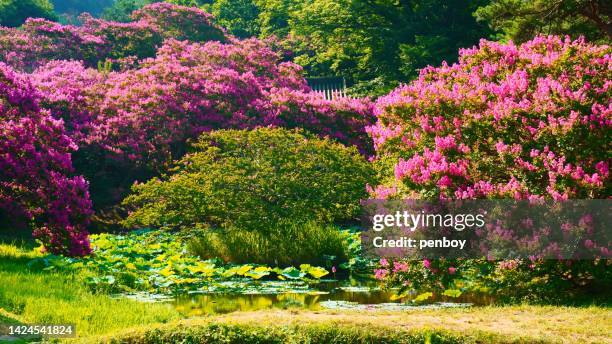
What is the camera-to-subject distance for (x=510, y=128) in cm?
1079

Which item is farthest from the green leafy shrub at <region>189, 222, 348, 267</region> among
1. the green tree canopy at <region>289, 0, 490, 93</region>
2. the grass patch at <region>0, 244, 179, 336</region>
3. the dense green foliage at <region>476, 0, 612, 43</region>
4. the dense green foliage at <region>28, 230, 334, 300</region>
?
the green tree canopy at <region>289, 0, 490, 93</region>

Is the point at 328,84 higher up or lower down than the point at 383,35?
lower down

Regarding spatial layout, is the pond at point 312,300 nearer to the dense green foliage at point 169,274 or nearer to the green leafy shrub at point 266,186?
the dense green foliage at point 169,274

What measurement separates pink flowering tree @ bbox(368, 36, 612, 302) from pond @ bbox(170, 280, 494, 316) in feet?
1.31

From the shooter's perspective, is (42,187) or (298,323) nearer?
(298,323)

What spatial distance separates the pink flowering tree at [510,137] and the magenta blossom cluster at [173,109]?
30.8 feet

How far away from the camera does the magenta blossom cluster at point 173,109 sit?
20188 mm

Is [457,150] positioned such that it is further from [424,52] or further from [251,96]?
[424,52]

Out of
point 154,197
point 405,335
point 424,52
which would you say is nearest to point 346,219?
point 154,197

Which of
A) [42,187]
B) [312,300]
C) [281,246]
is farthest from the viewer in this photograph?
[281,246]

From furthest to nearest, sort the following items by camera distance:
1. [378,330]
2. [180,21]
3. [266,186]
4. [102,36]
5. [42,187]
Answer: [180,21] < [102,36] < [266,186] < [42,187] < [378,330]

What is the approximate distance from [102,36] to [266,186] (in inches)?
834

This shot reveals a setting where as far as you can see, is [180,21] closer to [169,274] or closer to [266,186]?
[266,186]

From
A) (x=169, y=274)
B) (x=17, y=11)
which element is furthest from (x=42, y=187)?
(x=17, y=11)
